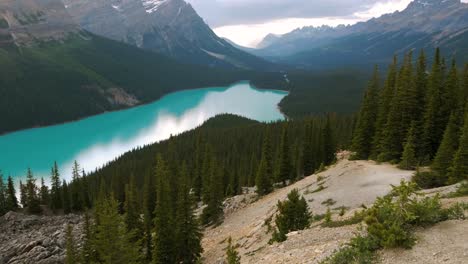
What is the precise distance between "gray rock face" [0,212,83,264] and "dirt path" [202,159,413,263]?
20340 millimetres

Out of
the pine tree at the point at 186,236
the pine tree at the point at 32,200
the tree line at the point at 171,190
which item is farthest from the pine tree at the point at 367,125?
the pine tree at the point at 32,200

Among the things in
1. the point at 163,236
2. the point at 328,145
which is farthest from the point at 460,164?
the point at 328,145

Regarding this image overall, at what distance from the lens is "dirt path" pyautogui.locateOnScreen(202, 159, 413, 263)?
67.2 ft

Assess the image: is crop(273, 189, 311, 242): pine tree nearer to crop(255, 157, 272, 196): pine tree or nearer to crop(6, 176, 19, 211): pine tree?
crop(255, 157, 272, 196): pine tree

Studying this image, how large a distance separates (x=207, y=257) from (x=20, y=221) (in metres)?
44.9

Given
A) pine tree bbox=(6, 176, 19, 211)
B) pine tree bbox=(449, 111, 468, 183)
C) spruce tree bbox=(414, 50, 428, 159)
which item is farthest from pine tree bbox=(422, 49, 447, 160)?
pine tree bbox=(6, 176, 19, 211)

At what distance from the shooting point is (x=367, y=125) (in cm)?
5394

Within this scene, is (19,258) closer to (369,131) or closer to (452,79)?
(369,131)

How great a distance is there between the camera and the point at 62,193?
7781 centimetres

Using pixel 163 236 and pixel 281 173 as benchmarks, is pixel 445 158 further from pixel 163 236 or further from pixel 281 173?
pixel 281 173

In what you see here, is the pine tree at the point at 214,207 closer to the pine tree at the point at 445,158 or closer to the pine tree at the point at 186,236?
the pine tree at the point at 186,236

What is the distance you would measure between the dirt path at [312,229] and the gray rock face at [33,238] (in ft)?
66.7

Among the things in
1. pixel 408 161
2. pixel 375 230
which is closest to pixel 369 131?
pixel 408 161

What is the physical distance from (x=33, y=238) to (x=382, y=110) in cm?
5149
